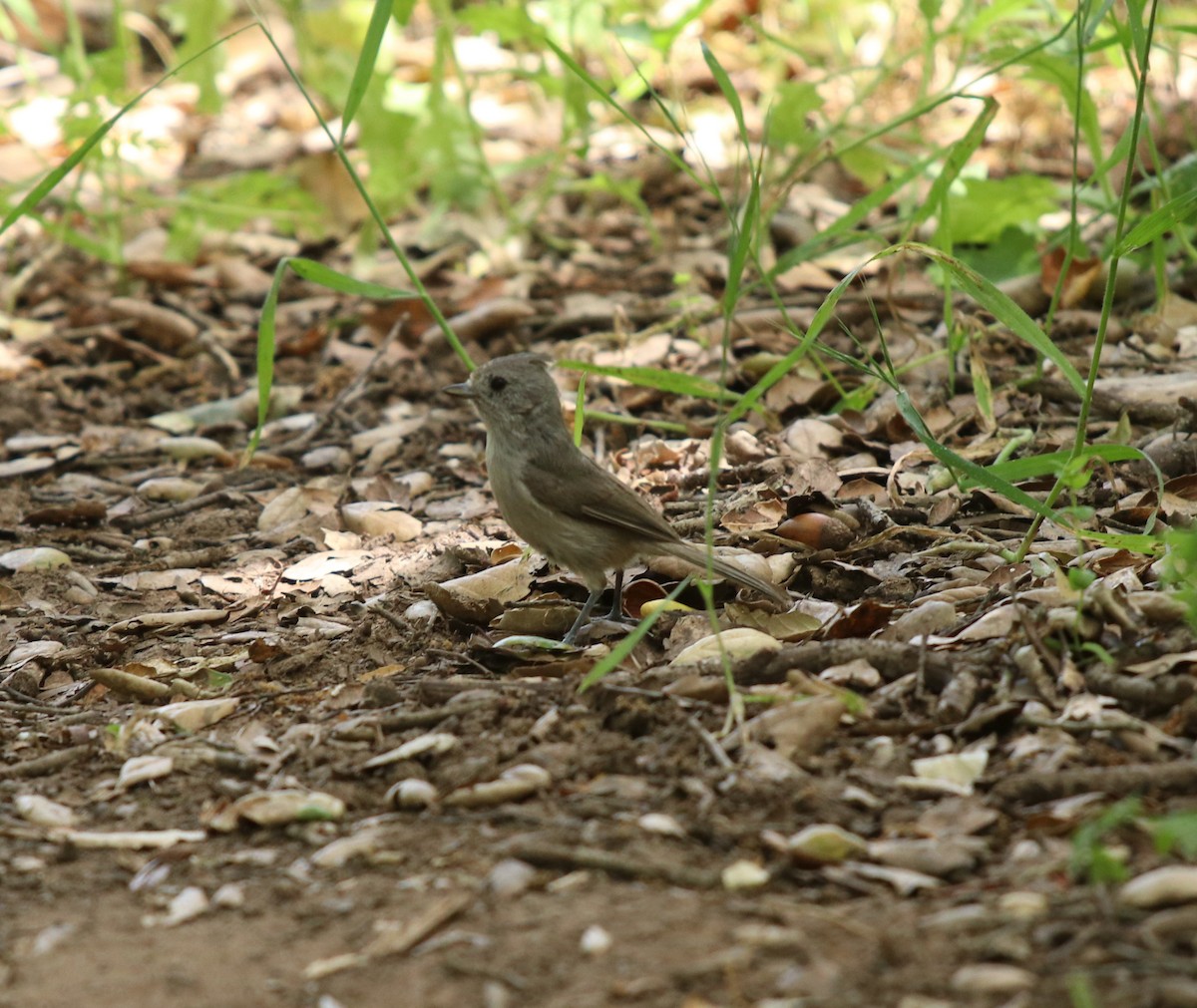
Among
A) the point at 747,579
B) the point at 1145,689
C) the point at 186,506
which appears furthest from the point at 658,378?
the point at 186,506

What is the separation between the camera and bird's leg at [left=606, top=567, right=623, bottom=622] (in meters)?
4.54

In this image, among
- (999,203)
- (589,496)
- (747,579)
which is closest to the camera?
(747,579)

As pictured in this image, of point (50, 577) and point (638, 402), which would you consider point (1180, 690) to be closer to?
point (638, 402)

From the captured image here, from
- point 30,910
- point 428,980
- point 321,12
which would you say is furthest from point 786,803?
point 321,12

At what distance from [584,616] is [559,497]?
41 centimetres

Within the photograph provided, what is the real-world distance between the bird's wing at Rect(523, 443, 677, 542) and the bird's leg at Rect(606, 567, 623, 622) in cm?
25

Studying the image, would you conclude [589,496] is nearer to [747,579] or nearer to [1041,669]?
[747,579]

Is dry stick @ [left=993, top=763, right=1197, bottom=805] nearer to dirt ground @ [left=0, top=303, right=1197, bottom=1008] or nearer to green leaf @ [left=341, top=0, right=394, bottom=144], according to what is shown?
dirt ground @ [left=0, top=303, right=1197, bottom=1008]

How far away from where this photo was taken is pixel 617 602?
181 inches

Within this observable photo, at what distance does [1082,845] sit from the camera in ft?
7.88

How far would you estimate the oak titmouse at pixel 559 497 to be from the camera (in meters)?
4.40

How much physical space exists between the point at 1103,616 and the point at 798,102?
3050 mm

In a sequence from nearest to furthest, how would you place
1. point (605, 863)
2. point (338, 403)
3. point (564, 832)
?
point (605, 863), point (564, 832), point (338, 403)

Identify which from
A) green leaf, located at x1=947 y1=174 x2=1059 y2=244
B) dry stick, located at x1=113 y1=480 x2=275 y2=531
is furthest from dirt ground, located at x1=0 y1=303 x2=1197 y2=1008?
green leaf, located at x1=947 y1=174 x2=1059 y2=244
